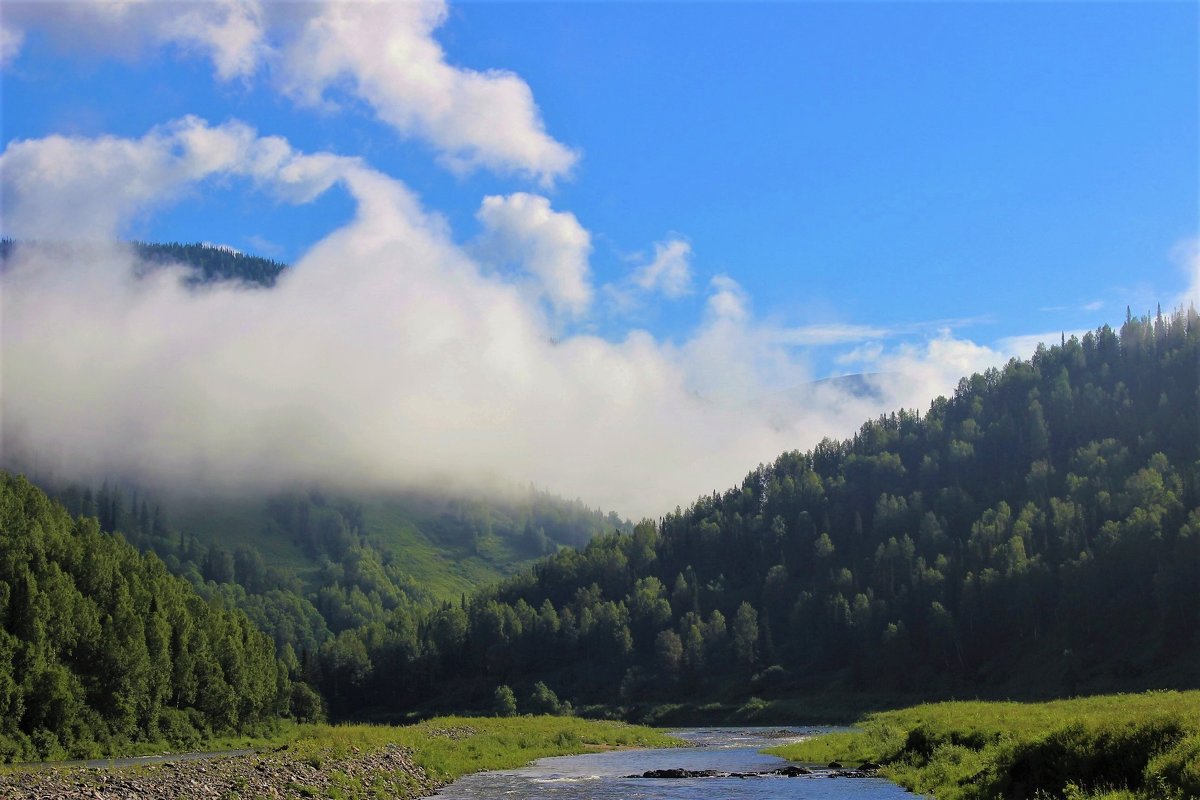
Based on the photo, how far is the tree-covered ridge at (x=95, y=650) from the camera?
120875 mm

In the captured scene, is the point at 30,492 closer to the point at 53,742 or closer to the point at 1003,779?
the point at 53,742

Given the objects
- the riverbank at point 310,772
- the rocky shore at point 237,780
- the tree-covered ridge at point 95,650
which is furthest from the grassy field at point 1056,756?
the tree-covered ridge at point 95,650

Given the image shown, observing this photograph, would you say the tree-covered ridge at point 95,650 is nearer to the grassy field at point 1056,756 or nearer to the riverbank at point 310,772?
the riverbank at point 310,772

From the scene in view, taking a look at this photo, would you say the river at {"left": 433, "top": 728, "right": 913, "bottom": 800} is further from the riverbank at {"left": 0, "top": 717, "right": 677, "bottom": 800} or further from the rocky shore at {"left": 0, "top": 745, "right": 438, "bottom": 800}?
the rocky shore at {"left": 0, "top": 745, "right": 438, "bottom": 800}

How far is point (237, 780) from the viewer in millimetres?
65562

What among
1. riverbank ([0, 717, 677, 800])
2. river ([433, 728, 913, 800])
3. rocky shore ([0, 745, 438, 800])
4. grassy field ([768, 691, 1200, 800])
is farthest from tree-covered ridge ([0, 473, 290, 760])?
grassy field ([768, 691, 1200, 800])

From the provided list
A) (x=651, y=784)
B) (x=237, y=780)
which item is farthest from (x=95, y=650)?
(x=651, y=784)

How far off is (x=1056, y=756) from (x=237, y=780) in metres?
46.6

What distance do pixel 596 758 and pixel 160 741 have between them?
59.9m

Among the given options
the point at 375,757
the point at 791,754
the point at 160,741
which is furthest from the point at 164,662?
the point at 791,754

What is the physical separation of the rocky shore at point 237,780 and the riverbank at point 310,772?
0.05 metres

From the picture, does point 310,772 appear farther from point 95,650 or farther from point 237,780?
point 95,650

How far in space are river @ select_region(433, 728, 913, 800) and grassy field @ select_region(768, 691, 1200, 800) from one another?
4.24 m

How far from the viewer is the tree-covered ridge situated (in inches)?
4759
